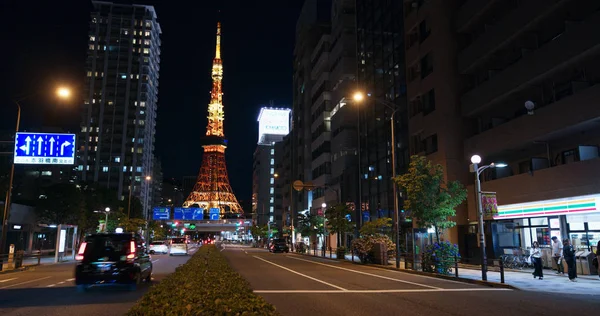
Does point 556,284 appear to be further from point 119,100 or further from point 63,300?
point 119,100

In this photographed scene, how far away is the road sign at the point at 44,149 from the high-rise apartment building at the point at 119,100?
4563 inches

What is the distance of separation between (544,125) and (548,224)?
229 inches

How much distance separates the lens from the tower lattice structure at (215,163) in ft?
475

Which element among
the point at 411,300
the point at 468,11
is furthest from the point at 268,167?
the point at 411,300

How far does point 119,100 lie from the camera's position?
5620 inches

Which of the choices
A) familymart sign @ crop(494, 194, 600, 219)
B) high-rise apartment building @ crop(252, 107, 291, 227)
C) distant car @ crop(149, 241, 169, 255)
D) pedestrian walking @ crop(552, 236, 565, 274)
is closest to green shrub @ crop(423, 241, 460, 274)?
familymart sign @ crop(494, 194, 600, 219)

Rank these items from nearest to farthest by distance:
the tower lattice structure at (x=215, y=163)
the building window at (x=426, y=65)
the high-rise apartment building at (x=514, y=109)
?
the high-rise apartment building at (x=514, y=109)
the building window at (x=426, y=65)
the tower lattice structure at (x=215, y=163)

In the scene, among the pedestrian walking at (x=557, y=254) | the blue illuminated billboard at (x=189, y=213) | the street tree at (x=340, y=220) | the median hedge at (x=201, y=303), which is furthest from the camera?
the blue illuminated billboard at (x=189, y=213)

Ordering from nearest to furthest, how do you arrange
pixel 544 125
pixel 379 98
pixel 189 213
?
pixel 544 125, pixel 379 98, pixel 189 213

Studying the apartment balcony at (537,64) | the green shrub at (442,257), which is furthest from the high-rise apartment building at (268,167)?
the green shrub at (442,257)

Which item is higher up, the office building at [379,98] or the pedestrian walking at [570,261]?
the office building at [379,98]

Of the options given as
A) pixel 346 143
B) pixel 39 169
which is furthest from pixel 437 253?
pixel 39 169

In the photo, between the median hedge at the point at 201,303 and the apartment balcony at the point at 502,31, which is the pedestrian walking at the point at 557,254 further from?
the median hedge at the point at 201,303

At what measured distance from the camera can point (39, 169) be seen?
123000mm
